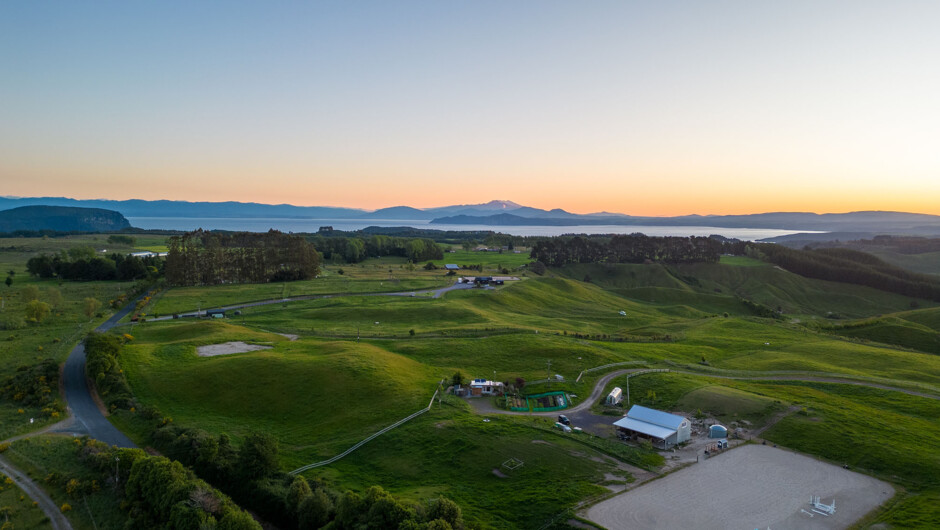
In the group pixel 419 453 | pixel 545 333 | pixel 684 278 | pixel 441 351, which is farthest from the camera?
pixel 684 278

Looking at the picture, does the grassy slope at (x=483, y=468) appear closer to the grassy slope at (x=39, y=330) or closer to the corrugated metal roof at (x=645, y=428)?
the corrugated metal roof at (x=645, y=428)

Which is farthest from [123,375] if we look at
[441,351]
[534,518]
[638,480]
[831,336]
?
[831,336]

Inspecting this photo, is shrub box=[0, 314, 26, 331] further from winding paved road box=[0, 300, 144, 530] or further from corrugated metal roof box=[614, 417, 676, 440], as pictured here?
corrugated metal roof box=[614, 417, 676, 440]

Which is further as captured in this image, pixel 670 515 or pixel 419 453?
pixel 419 453

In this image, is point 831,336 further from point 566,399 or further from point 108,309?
point 108,309

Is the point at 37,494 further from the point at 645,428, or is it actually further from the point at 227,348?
the point at 645,428

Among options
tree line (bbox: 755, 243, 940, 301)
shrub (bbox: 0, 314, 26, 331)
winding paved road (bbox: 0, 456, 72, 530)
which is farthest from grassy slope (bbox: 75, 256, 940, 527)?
tree line (bbox: 755, 243, 940, 301)

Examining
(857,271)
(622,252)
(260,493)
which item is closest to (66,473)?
(260,493)
